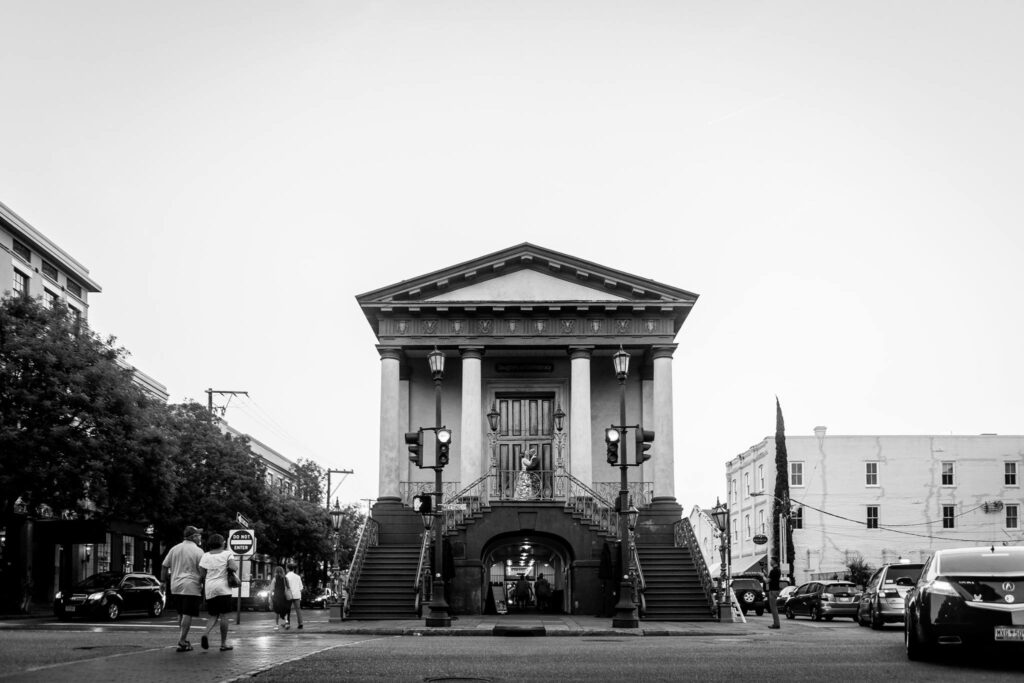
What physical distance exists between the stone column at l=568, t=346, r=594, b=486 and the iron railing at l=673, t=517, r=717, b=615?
307 centimetres

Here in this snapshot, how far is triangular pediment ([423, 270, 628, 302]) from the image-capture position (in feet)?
117

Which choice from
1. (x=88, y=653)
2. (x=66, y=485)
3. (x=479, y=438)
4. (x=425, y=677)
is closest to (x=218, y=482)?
(x=66, y=485)

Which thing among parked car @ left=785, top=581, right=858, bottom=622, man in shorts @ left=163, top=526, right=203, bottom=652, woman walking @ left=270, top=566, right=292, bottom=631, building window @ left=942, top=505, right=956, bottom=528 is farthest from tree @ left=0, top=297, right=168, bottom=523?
building window @ left=942, top=505, right=956, bottom=528

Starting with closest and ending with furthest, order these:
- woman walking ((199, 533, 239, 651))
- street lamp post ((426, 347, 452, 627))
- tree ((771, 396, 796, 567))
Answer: woman walking ((199, 533, 239, 651)) < street lamp post ((426, 347, 452, 627)) < tree ((771, 396, 796, 567))

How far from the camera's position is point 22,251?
155 ft

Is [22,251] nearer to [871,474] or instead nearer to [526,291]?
[526,291]

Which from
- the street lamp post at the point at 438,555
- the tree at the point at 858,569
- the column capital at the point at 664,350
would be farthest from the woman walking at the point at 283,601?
the tree at the point at 858,569

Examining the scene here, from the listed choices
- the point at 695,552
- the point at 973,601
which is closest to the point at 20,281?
the point at 695,552

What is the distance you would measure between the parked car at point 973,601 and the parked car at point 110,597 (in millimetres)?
26342

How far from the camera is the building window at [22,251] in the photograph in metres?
46.7

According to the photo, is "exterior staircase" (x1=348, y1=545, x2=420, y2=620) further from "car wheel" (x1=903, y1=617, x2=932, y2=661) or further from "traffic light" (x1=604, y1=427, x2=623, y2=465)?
"car wheel" (x1=903, y1=617, x2=932, y2=661)

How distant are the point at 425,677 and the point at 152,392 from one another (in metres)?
48.1

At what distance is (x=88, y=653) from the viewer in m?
14.9

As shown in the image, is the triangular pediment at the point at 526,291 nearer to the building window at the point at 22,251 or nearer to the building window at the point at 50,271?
the building window at the point at 22,251
